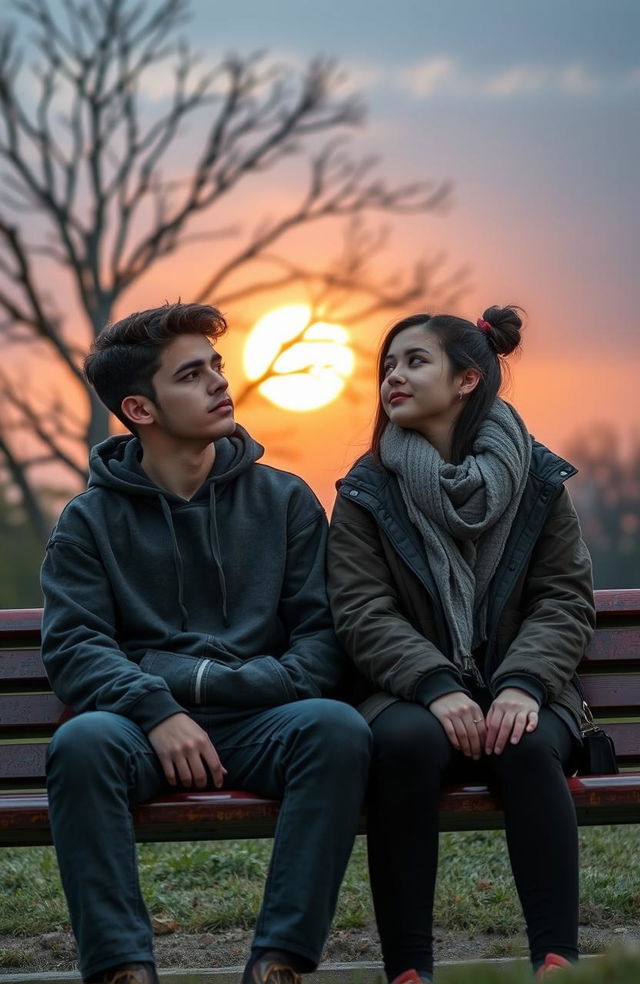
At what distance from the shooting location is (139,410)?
3621 mm

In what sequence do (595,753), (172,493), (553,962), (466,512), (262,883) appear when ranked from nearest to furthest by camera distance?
(553,962), (595,753), (466,512), (172,493), (262,883)

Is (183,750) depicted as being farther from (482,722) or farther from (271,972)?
(482,722)

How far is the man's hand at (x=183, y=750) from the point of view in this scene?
3.09 metres

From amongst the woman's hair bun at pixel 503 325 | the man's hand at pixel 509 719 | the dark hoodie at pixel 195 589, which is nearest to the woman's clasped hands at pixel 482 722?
the man's hand at pixel 509 719

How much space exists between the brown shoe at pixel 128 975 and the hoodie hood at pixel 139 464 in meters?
A: 1.20

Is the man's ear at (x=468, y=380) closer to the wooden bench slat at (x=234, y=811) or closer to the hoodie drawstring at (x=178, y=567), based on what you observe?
the hoodie drawstring at (x=178, y=567)

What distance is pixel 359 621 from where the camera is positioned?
331 cm

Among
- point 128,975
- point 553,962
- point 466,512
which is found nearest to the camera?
point 128,975

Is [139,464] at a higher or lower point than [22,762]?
higher

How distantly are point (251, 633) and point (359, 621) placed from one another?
290 millimetres

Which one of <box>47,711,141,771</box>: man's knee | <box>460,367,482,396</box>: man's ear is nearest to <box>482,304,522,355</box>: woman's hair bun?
<box>460,367,482,396</box>: man's ear

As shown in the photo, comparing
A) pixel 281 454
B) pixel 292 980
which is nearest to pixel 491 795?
pixel 292 980

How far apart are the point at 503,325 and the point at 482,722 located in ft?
3.72

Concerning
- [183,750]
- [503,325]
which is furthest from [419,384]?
[183,750]
